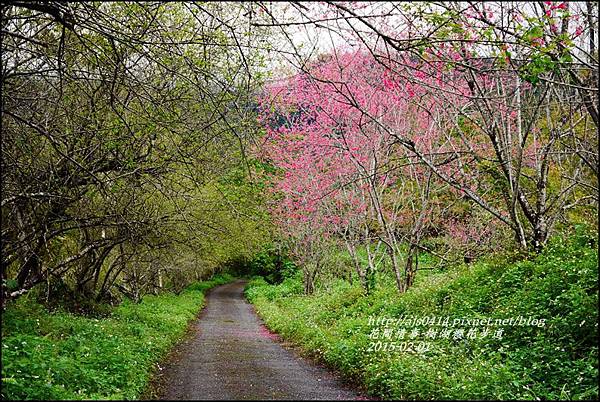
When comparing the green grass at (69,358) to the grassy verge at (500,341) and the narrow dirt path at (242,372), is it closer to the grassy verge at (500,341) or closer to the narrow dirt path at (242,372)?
the narrow dirt path at (242,372)

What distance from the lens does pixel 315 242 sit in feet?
80.1

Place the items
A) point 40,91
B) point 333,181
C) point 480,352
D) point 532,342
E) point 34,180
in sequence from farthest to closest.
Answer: point 333,181 < point 40,91 < point 34,180 < point 480,352 < point 532,342

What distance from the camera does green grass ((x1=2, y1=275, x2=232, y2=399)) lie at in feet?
20.1

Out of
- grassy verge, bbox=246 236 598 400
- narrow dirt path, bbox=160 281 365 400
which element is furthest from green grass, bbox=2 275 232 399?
grassy verge, bbox=246 236 598 400

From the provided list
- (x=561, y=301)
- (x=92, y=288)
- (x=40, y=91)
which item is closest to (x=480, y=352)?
(x=561, y=301)

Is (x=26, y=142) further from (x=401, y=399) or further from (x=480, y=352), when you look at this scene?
(x=480, y=352)

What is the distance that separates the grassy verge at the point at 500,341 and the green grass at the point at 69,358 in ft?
10.8

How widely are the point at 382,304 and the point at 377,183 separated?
4562 mm

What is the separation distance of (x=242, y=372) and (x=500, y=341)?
428cm

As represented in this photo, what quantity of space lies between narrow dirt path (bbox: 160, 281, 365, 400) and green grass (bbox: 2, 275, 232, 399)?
0.52m

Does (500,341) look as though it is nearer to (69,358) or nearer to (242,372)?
(242,372)

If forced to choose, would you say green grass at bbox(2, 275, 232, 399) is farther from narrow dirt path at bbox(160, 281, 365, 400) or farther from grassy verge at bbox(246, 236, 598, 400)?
grassy verge at bbox(246, 236, 598, 400)

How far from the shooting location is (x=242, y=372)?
31.6 feet

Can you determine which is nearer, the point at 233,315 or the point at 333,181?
the point at 333,181
